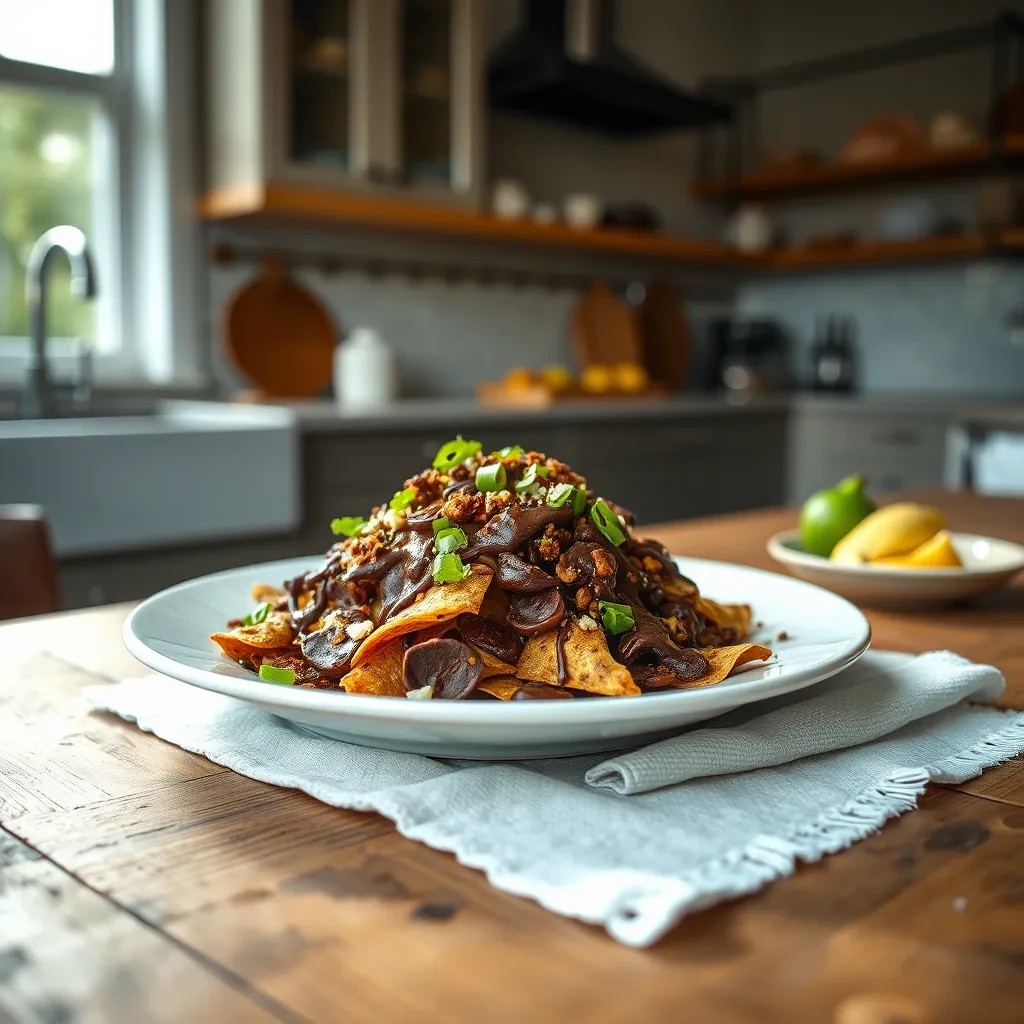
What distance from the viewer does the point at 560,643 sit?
26.3 inches

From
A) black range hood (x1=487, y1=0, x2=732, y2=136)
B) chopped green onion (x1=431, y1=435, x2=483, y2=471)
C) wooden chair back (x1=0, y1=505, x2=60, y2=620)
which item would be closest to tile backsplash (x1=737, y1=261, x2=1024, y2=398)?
black range hood (x1=487, y1=0, x2=732, y2=136)

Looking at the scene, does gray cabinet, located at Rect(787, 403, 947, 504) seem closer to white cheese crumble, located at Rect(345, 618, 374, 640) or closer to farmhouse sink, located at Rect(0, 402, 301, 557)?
farmhouse sink, located at Rect(0, 402, 301, 557)

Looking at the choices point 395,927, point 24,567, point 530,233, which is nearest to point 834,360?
point 530,233

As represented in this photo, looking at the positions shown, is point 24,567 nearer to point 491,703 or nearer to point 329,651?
point 329,651

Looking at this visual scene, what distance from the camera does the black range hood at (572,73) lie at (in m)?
3.81

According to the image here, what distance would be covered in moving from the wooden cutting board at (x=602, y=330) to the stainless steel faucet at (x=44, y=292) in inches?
89.2

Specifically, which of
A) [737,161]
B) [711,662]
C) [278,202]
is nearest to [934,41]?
[737,161]

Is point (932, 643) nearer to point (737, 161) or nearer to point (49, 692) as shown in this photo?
point (49, 692)

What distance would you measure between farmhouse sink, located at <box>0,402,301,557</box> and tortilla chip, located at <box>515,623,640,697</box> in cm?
194

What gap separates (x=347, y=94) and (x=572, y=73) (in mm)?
853

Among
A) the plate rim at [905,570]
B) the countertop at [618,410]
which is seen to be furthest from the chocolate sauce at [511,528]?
the countertop at [618,410]

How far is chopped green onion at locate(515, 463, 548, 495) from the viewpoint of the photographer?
2.52ft

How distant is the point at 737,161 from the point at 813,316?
2.64ft

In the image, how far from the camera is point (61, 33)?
326cm
